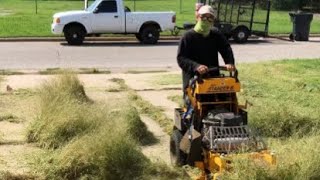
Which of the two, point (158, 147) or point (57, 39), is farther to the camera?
point (57, 39)

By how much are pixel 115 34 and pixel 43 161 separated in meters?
17.8

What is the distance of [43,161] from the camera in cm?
661

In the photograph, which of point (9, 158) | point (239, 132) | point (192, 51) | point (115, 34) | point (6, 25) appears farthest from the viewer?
point (6, 25)

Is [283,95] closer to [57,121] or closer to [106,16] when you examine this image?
[57,121]

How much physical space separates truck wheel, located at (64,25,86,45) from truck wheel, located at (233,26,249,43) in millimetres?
6270

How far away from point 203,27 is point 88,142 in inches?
67.8

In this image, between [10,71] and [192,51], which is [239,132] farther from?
[10,71]

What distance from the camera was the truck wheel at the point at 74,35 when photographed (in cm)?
2175

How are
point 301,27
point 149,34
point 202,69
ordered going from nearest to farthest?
point 202,69
point 149,34
point 301,27

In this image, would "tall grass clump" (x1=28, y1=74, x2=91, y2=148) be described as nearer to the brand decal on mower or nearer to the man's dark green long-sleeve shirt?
the man's dark green long-sleeve shirt

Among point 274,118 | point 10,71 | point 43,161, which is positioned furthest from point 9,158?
point 10,71

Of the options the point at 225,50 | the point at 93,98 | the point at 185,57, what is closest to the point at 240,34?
the point at 93,98

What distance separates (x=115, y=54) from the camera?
19.4 meters

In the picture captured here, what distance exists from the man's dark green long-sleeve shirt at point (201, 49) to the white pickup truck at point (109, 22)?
15840mm
